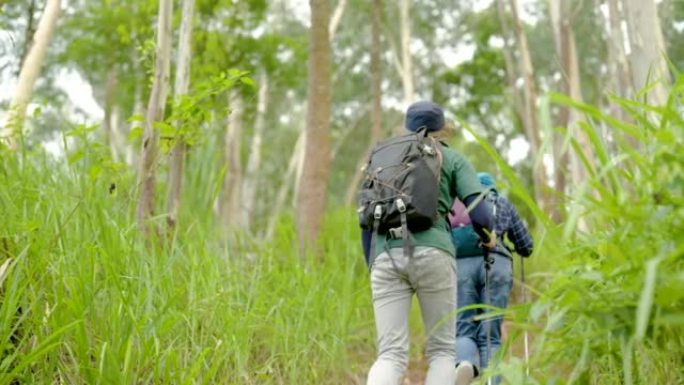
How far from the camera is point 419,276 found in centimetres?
384

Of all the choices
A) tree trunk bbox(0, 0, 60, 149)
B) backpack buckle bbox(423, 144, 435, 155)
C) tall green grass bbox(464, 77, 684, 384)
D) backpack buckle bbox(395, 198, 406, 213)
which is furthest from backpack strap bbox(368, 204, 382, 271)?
tree trunk bbox(0, 0, 60, 149)

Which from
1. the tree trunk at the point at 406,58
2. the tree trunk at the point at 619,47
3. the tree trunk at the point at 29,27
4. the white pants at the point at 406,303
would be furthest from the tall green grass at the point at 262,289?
the tree trunk at the point at 406,58

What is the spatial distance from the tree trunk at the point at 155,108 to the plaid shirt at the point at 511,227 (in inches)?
95.8

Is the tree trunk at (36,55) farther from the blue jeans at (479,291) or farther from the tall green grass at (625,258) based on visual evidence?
the tall green grass at (625,258)

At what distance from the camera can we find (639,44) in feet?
23.8

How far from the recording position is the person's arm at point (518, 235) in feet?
16.9

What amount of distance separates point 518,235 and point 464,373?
98 cm

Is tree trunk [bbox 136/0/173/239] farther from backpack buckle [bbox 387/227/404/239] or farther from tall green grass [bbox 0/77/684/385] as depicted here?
backpack buckle [bbox 387/227/404/239]

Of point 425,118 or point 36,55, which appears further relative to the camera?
point 36,55

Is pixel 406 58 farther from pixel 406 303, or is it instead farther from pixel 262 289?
pixel 406 303

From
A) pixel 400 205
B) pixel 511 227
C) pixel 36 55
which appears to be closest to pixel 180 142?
pixel 511 227

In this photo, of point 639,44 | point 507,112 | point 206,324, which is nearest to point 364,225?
point 206,324

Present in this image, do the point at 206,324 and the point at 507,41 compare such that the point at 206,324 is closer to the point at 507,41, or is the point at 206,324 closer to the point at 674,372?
the point at 674,372

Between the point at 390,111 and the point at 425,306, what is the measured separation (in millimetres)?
27995
